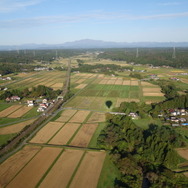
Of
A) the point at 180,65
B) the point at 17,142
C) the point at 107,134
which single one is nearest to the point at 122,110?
the point at 107,134

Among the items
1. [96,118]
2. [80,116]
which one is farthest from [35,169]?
[80,116]

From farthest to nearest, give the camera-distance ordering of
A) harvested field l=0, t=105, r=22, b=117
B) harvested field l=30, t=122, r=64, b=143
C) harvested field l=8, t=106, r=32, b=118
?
harvested field l=0, t=105, r=22, b=117 → harvested field l=8, t=106, r=32, b=118 → harvested field l=30, t=122, r=64, b=143

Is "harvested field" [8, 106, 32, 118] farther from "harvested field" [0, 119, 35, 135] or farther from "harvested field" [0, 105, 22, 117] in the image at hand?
"harvested field" [0, 119, 35, 135]

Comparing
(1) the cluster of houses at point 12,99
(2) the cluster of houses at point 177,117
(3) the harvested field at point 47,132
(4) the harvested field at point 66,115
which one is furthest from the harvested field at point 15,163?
(1) the cluster of houses at point 12,99

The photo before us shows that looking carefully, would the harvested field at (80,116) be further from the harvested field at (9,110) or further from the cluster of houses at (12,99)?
the cluster of houses at (12,99)

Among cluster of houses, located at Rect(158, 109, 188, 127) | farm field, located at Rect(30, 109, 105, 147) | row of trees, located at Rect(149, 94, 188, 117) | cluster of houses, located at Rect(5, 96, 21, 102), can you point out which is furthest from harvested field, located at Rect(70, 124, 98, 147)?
cluster of houses, located at Rect(5, 96, 21, 102)

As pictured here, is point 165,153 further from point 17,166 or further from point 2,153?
point 2,153
